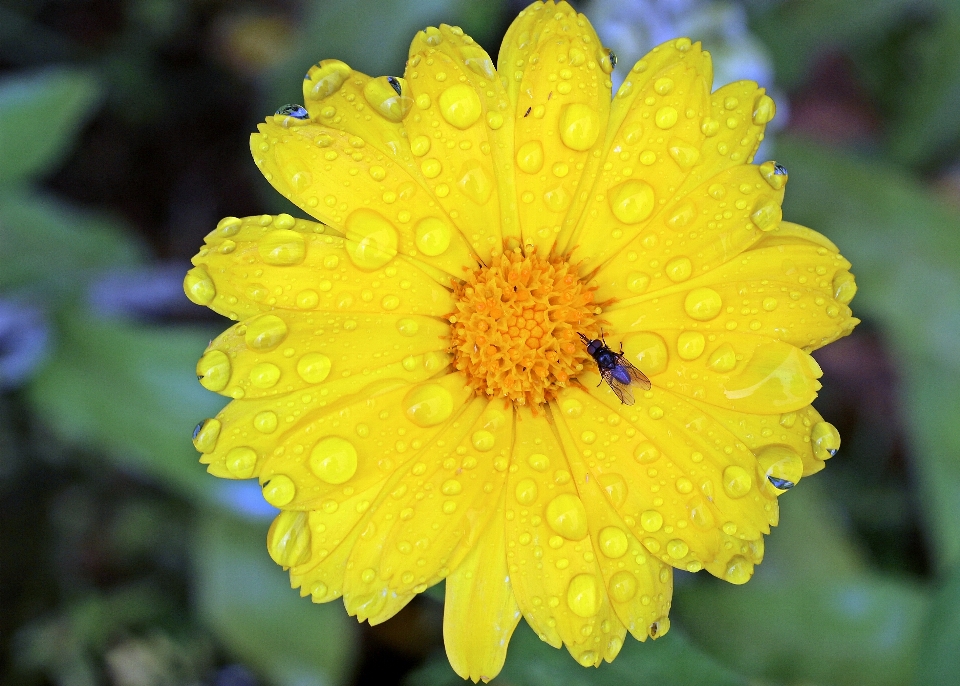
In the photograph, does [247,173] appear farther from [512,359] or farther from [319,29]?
[512,359]

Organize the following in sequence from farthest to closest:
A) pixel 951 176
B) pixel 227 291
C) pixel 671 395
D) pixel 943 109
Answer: pixel 951 176 → pixel 943 109 → pixel 671 395 → pixel 227 291

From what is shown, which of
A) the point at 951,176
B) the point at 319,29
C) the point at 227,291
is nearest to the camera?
the point at 227,291

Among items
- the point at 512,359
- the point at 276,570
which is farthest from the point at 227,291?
the point at 276,570

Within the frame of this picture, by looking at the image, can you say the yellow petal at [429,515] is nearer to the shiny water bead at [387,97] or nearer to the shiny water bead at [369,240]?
the shiny water bead at [369,240]

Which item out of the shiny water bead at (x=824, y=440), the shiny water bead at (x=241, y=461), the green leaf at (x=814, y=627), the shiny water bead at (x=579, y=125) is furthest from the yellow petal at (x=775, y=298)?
the green leaf at (x=814, y=627)

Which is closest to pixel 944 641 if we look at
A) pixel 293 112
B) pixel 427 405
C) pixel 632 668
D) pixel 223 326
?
pixel 632 668

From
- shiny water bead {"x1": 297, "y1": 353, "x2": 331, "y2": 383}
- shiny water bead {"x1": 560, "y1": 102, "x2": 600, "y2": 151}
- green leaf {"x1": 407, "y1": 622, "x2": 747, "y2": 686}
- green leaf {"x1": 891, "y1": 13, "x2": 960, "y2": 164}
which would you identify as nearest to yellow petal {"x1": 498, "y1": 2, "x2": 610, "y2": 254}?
shiny water bead {"x1": 560, "y1": 102, "x2": 600, "y2": 151}
